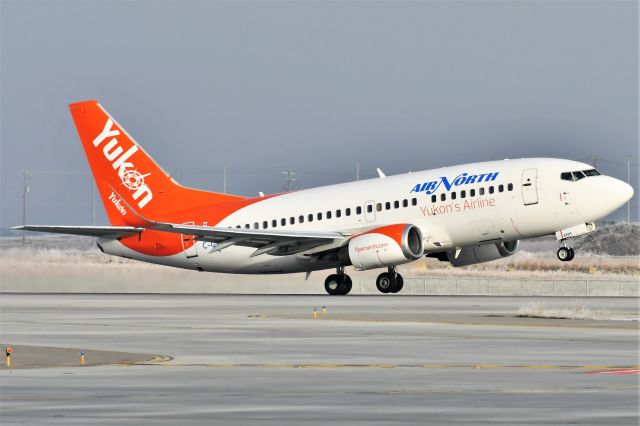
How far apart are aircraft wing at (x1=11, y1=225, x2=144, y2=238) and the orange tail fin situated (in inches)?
56.5

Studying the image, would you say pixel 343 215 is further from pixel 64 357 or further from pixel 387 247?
pixel 64 357

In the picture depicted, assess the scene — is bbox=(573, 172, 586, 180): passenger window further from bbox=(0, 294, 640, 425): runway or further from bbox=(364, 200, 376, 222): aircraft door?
bbox=(364, 200, 376, 222): aircraft door

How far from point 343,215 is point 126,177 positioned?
38.5 feet

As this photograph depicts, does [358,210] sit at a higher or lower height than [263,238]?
higher

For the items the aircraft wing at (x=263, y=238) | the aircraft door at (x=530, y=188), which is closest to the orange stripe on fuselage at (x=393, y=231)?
the aircraft wing at (x=263, y=238)

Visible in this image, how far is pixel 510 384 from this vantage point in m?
22.7

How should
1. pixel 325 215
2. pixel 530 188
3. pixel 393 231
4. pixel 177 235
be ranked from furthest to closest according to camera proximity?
pixel 177 235
pixel 325 215
pixel 393 231
pixel 530 188

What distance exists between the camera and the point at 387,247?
56375mm

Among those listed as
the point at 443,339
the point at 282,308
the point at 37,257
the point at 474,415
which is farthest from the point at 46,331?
the point at 37,257

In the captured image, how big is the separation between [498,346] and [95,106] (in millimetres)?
38299

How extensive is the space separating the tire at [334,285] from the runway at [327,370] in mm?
14300

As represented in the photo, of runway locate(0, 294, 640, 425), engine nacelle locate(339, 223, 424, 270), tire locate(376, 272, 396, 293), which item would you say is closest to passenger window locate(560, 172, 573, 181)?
engine nacelle locate(339, 223, 424, 270)

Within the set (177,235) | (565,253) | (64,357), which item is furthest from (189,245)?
(64,357)

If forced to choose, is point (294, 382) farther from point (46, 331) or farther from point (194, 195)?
point (194, 195)
